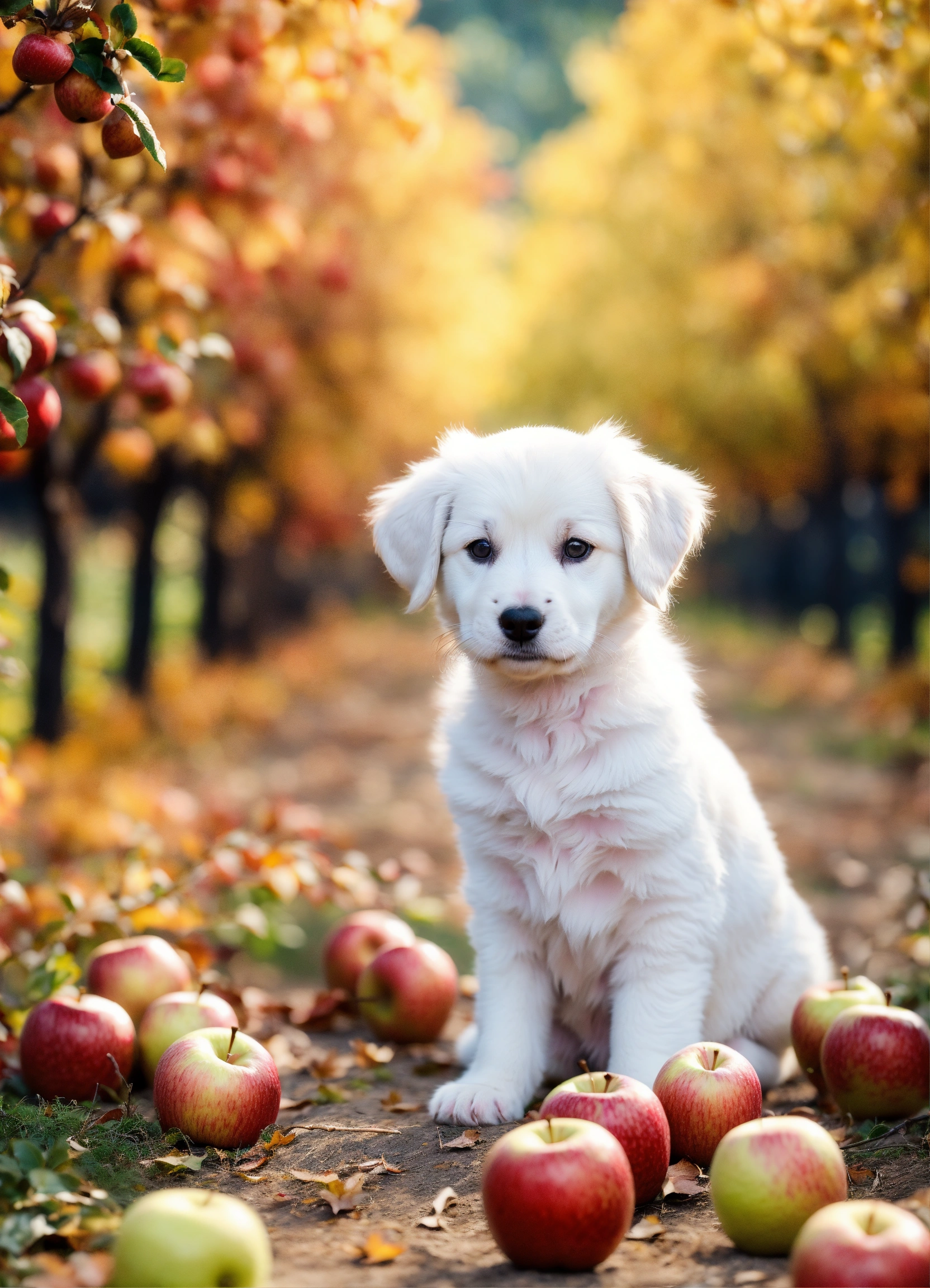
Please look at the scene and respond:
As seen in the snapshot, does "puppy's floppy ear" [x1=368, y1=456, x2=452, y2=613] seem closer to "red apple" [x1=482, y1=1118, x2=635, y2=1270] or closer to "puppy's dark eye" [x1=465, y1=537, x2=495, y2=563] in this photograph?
"puppy's dark eye" [x1=465, y1=537, x2=495, y2=563]

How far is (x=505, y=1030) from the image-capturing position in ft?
10.0

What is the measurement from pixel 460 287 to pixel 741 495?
28.7ft

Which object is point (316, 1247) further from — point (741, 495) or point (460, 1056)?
point (741, 495)

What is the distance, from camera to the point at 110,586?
92.3ft

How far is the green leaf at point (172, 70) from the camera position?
2.47 metres

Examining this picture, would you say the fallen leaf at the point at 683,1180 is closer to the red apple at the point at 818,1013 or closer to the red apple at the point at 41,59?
the red apple at the point at 818,1013

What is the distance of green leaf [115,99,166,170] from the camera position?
236 cm

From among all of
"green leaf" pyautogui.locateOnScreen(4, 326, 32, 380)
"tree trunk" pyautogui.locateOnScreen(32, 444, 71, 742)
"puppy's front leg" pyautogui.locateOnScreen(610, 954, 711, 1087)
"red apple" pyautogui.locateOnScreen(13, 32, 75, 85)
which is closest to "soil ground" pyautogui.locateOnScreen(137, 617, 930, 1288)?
"puppy's front leg" pyautogui.locateOnScreen(610, 954, 711, 1087)

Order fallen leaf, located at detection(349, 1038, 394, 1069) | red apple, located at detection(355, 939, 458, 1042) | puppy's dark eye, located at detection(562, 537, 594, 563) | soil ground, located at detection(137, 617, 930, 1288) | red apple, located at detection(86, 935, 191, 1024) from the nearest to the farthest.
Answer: soil ground, located at detection(137, 617, 930, 1288)
puppy's dark eye, located at detection(562, 537, 594, 563)
red apple, located at detection(86, 935, 191, 1024)
fallen leaf, located at detection(349, 1038, 394, 1069)
red apple, located at detection(355, 939, 458, 1042)

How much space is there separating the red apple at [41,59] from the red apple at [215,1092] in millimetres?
2105

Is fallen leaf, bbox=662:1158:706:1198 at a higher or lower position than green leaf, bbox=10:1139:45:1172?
lower

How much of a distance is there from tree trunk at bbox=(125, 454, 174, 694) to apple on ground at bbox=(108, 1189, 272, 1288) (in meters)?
9.85

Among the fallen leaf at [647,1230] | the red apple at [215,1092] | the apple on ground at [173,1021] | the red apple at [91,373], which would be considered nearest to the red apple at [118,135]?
the red apple at [91,373]

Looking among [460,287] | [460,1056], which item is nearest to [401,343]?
[460,287]
